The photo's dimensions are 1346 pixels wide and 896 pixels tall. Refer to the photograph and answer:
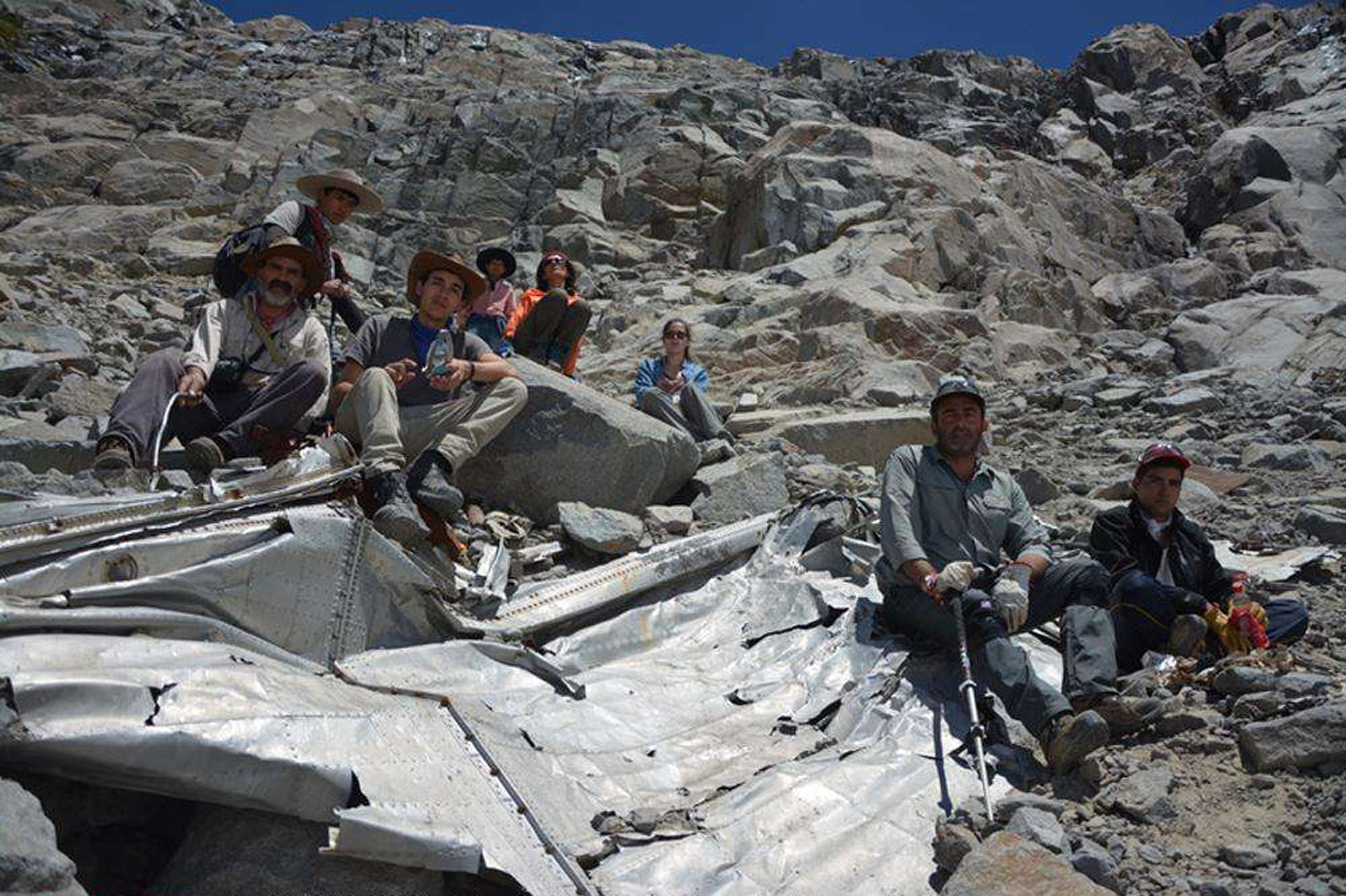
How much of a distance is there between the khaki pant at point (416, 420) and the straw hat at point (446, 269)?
1.90 feet

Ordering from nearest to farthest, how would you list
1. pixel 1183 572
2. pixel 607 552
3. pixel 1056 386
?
pixel 1183 572
pixel 607 552
pixel 1056 386

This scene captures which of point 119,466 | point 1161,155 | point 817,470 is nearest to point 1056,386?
point 817,470

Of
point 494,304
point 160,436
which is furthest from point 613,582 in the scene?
point 494,304

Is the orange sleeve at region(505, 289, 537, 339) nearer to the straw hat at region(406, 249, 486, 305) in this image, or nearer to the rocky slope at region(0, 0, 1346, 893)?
the straw hat at region(406, 249, 486, 305)

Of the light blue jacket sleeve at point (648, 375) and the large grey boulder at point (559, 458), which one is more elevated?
the light blue jacket sleeve at point (648, 375)

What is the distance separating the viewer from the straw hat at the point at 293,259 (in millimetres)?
5105

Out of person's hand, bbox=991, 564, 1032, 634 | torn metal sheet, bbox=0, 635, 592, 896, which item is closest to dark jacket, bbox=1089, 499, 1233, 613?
person's hand, bbox=991, 564, 1032, 634

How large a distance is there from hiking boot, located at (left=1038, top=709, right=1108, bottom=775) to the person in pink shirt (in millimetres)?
4039

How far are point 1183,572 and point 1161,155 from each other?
26.9m

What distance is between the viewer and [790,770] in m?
3.27

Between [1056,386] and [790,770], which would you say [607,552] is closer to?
[790,770]

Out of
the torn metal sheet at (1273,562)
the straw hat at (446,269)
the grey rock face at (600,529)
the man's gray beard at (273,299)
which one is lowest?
the grey rock face at (600,529)

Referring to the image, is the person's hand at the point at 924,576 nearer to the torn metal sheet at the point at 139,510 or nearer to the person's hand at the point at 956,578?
the person's hand at the point at 956,578

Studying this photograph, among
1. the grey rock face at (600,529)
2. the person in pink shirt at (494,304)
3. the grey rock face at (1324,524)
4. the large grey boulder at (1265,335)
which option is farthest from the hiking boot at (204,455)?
the large grey boulder at (1265,335)
